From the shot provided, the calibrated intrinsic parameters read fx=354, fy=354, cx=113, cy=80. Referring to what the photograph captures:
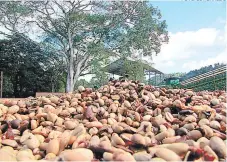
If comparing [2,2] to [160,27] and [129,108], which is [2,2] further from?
[129,108]

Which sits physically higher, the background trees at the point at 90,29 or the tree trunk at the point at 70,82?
the background trees at the point at 90,29

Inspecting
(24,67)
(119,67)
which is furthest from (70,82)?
(119,67)

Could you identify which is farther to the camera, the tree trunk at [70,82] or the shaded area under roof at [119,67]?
the shaded area under roof at [119,67]

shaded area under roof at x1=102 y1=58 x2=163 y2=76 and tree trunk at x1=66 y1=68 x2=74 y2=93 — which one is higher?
shaded area under roof at x1=102 y1=58 x2=163 y2=76

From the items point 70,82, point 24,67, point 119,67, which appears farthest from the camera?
point 119,67

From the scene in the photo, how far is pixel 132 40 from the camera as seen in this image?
1677 cm

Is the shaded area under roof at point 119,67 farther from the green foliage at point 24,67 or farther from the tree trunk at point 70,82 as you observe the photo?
the green foliage at point 24,67

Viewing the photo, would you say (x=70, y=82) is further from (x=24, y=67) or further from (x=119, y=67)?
(x=119, y=67)

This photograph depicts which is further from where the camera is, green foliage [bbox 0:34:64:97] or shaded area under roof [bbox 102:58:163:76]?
shaded area under roof [bbox 102:58:163:76]

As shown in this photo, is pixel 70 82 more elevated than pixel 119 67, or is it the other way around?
pixel 119 67

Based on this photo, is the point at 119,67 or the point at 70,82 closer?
the point at 70,82

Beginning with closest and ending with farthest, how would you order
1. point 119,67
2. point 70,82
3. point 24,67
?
point 24,67, point 70,82, point 119,67

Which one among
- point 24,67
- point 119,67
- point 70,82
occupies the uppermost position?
point 119,67

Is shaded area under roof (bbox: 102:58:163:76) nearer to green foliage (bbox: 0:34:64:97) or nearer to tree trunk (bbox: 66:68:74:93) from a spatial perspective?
tree trunk (bbox: 66:68:74:93)
